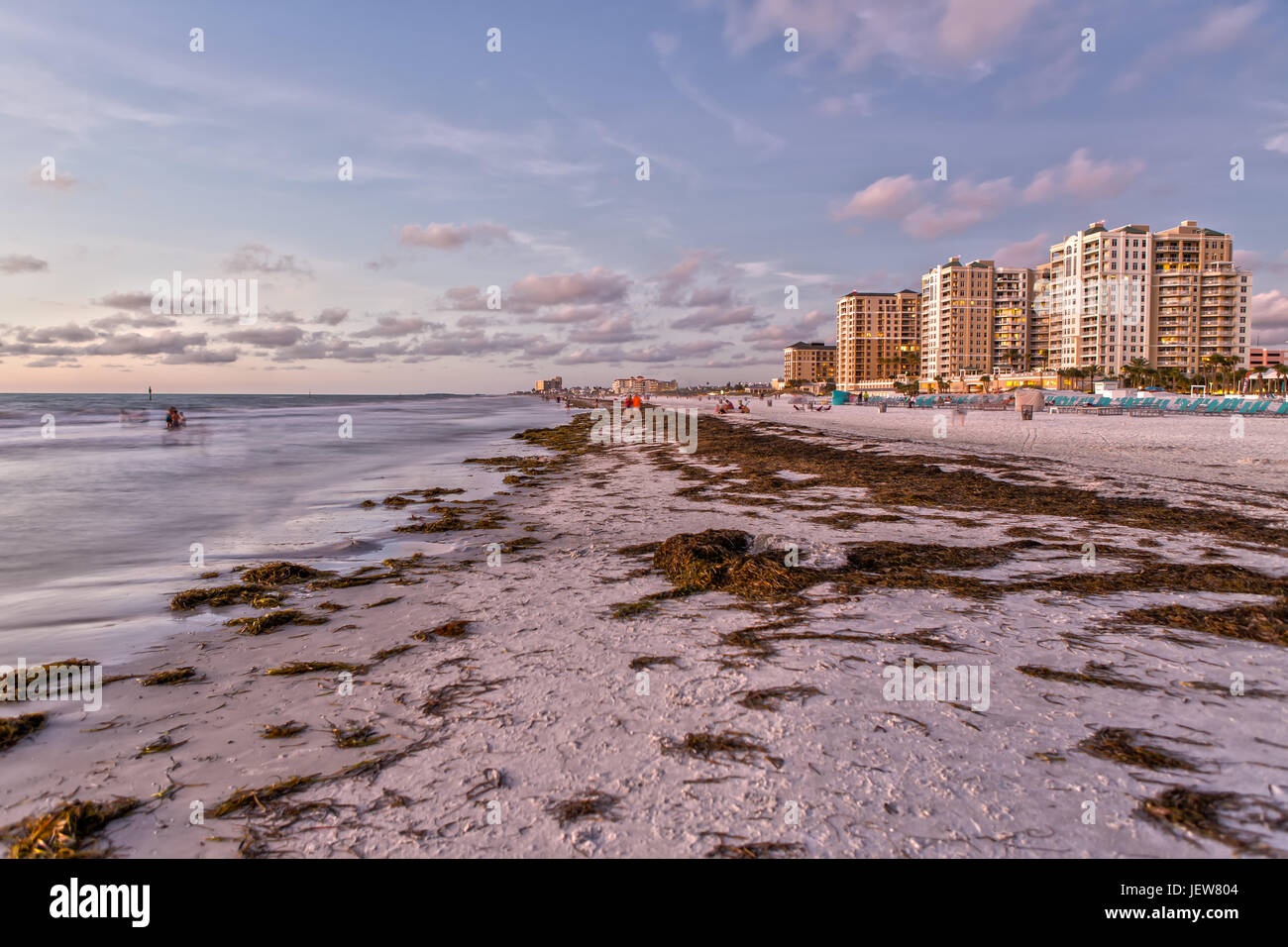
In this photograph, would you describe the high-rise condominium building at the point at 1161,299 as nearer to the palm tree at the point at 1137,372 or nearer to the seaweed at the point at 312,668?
the palm tree at the point at 1137,372

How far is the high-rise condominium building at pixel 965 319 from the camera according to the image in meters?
166

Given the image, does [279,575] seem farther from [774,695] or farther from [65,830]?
[774,695]

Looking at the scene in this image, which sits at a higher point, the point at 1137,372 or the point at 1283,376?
the point at 1137,372

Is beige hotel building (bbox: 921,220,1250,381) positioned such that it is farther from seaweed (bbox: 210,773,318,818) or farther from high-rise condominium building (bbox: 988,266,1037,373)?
seaweed (bbox: 210,773,318,818)

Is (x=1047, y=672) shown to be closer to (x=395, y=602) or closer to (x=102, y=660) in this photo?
(x=395, y=602)

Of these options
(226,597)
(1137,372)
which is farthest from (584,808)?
(1137,372)

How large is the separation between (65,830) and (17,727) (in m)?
1.65

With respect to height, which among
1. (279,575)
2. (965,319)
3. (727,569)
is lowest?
(279,575)

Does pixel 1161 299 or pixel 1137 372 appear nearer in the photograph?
pixel 1137 372

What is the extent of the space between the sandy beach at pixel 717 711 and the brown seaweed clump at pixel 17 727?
0.28 ft

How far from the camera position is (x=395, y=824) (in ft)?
9.36

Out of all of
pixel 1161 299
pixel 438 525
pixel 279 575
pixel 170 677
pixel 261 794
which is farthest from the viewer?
pixel 1161 299

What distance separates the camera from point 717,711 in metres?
3.85

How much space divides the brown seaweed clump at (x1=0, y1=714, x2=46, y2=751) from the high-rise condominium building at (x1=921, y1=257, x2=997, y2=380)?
185015 mm
